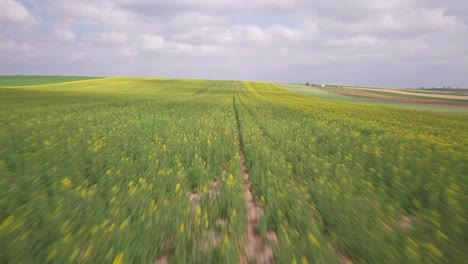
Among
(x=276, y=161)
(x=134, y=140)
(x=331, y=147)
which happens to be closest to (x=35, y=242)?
(x=276, y=161)

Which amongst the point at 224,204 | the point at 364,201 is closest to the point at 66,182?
the point at 224,204

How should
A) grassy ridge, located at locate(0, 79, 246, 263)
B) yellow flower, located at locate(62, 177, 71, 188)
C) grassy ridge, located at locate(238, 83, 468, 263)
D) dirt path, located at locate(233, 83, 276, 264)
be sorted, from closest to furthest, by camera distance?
1. grassy ridge, located at locate(0, 79, 246, 263)
2. dirt path, located at locate(233, 83, 276, 264)
3. grassy ridge, located at locate(238, 83, 468, 263)
4. yellow flower, located at locate(62, 177, 71, 188)

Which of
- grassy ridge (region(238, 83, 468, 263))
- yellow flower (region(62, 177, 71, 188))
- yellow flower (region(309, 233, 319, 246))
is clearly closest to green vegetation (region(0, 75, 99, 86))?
yellow flower (region(62, 177, 71, 188))

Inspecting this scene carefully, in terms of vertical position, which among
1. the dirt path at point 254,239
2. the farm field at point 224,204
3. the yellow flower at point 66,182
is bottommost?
the dirt path at point 254,239

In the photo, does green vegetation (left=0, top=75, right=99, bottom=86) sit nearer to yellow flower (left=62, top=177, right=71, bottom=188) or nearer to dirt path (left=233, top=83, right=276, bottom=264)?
yellow flower (left=62, top=177, right=71, bottom=188)

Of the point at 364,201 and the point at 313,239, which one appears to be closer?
the point at 313,239

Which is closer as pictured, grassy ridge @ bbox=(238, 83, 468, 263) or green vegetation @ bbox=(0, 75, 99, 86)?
grassy ridge @ bbox=(238, 83, 468, 263)

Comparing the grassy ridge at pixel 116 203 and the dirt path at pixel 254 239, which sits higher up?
the grassy ridge at pixel 116 203

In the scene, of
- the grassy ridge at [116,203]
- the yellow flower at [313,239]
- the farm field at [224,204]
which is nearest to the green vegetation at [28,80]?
the grassy ridge at [116,203]

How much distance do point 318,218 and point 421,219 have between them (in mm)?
1774

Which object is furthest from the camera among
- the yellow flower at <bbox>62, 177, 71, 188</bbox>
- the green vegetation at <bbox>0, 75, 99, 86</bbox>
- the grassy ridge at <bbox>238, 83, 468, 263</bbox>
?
the green vegetation at <bbox>0, 75, 99, 86</bbox>

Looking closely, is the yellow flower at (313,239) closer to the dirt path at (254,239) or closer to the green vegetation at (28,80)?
the dirt path at (254,239)

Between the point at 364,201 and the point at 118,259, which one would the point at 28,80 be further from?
the point at 364,201

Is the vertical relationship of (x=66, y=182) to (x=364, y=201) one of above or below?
above
